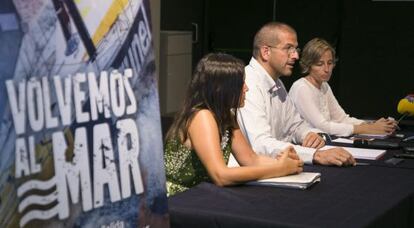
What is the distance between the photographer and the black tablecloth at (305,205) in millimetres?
2154

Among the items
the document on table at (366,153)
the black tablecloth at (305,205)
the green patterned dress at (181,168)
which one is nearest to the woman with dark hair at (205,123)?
the green patterned dress at (181,168)

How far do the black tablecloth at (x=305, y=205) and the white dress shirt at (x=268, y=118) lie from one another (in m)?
0.49

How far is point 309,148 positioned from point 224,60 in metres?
0.68

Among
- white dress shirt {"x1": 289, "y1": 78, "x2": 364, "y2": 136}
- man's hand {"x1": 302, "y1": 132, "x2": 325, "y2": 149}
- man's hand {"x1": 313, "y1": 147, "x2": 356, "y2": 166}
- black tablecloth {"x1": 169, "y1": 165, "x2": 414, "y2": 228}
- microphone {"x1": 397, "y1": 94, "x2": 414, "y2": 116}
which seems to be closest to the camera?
black tablecloth {"x1": 169, "y1": 165, "x2": 414, "y2": 228}

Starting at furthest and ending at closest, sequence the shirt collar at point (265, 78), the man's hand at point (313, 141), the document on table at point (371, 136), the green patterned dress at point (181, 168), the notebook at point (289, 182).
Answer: the document on table at point (371, 136) → the shirt collar at point (265, 78) → the man's hand at point (313, 141) → the green patterned dress at point (181, 168) → the notebook at point (289, 182)

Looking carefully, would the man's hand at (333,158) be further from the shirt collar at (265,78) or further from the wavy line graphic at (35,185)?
the wavy line graphic at (35,185)

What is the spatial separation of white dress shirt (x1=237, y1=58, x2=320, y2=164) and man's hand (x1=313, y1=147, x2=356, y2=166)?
0.04 metres

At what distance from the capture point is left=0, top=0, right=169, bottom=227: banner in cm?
137

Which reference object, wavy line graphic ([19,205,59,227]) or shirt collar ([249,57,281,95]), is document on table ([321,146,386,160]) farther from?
wavy line graphic ([19,205,59,227])

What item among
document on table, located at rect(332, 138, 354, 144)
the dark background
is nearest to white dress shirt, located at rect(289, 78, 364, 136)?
document on table, located at rect(332, 138, 354, 144)

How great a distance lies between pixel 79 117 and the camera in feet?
4.97

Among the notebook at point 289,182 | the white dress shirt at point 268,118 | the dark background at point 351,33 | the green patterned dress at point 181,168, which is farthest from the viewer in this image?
the dark background at point 351,33

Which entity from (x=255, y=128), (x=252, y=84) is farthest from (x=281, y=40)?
(x=255, y=128)

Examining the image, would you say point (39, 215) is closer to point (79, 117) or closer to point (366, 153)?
point (79, 117)
